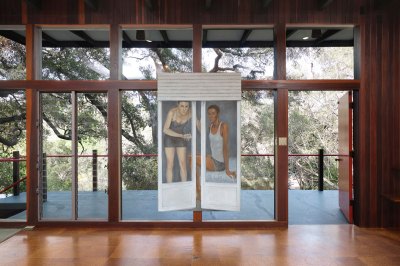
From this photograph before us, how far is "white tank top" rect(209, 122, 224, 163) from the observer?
4086 mm

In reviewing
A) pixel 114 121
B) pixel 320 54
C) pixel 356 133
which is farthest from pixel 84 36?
pixel 356 133

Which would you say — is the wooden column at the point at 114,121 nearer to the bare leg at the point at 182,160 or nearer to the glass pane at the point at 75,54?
the glass pane at the point at 75,54

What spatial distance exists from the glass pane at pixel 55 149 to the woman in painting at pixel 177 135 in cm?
154

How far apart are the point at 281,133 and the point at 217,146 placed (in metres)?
1.00

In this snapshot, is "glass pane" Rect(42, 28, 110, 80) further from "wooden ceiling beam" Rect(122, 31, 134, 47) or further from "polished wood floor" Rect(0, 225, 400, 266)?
"polished wood floor" Rect(0, 225, 400, 266)

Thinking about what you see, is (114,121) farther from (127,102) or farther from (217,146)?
(217,146)

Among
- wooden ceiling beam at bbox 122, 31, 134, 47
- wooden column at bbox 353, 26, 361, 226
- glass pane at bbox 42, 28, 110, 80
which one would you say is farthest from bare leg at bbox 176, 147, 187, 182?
wooden column at bbox 353, 26, 361, 226

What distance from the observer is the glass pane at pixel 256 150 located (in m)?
4.32

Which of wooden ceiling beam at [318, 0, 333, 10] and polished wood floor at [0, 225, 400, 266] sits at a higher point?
wooden ceiling beam at [318, 0, 333, 10]

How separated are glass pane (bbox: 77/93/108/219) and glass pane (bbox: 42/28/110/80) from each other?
0.38 meters

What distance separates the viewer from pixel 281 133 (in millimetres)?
4148

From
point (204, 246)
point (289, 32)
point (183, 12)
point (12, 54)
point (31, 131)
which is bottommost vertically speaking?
point (204, 246)

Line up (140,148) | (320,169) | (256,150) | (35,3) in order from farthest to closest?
(320,169) → (256,150) → (140,148) → (35,3)

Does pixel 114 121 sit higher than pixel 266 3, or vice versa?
pixel 266 3
